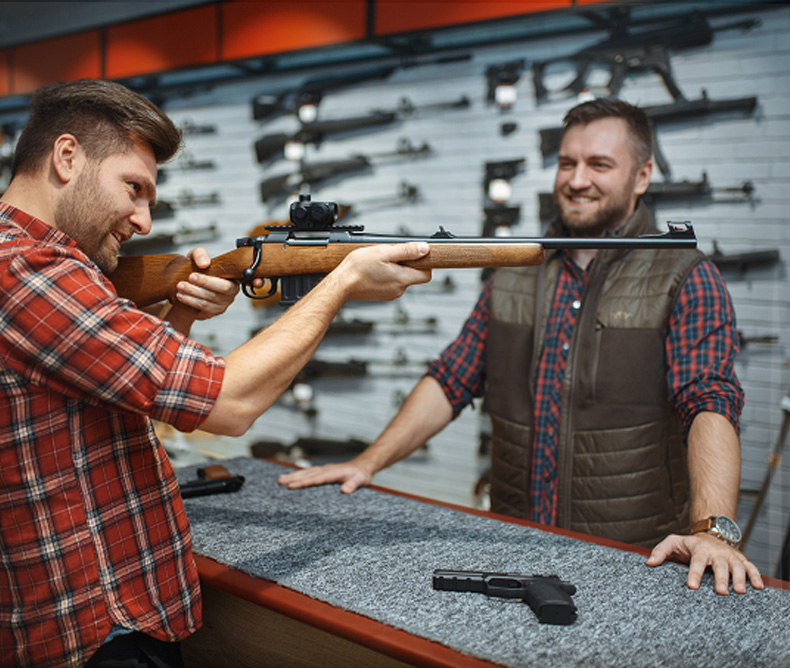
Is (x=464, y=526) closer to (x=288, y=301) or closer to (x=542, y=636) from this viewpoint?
(x=542, y=636)

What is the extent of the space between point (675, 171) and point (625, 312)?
177 cm

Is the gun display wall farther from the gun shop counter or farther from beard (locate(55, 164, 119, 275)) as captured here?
beard (locate(55, 164, 119, 275))

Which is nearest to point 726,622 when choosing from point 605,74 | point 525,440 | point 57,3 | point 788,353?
point 525,440

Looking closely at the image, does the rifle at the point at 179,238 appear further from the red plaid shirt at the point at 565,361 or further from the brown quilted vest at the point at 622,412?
the brown quilted vest at the point at 622,412

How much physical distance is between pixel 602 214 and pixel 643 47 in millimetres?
1737

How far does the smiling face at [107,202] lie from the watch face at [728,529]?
1517 millimetres

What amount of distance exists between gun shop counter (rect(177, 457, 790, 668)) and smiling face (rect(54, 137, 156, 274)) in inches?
30.2

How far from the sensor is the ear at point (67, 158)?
129 cm

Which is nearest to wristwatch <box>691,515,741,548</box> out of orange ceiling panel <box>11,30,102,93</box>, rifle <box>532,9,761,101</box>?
rifle <box>532,9,761,101</box>

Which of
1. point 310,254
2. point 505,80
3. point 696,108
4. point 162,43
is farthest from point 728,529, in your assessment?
point 162,43

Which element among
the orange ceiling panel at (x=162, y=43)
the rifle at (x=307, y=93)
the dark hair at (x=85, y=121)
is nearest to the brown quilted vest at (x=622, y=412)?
the dark hair at (x=85, y=121)

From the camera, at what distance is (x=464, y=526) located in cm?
173

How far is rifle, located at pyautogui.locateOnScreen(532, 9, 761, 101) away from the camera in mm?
3418

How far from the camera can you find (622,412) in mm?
2211
